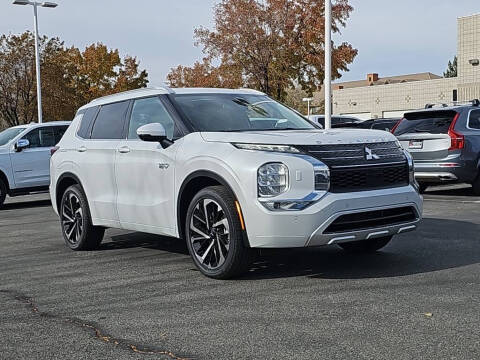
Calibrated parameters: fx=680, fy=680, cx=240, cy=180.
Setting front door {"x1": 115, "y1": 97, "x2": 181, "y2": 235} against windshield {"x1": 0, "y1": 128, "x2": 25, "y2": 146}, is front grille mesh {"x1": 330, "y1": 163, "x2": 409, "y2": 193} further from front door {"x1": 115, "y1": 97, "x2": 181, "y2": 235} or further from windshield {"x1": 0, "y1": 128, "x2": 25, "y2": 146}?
windshield {"x1": 0, "y1": 128, "x2": 25, "y2": 146}

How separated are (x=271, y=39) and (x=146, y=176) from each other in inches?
885

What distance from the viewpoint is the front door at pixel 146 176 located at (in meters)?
6.44

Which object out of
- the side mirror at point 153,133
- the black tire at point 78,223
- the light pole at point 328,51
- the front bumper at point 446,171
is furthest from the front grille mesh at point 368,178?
the light pole at point 328,51

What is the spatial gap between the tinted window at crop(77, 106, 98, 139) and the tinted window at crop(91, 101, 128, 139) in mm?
138

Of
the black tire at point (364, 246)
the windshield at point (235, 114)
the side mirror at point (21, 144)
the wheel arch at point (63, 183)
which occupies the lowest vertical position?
the black tire at point (364, 246)

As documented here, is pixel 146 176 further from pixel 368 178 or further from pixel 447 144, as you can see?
pixel 447 144

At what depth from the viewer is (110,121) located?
7.66 metres

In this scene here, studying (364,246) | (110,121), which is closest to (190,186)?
(110,121)

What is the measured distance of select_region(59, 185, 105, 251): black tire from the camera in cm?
782

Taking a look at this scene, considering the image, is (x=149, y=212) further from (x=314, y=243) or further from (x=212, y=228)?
(x=314, y=243)

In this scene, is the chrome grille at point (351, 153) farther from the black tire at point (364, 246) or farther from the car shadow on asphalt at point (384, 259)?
the black tire at point (364, 246)

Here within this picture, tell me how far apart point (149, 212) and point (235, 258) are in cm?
137

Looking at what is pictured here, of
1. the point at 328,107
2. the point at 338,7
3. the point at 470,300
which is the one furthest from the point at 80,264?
the point at 338,7

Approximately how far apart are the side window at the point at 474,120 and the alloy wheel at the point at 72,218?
7.62 m
